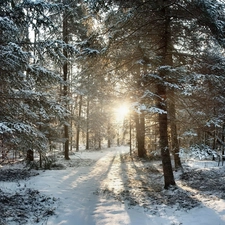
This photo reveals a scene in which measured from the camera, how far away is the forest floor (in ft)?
17.9

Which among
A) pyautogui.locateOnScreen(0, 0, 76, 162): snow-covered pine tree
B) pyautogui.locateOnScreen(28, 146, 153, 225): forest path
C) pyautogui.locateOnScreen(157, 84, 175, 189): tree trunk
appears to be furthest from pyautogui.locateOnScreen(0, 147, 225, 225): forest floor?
pyautogui.locateOnScreen(0, 0, 76, 162): snow-covered pine tree

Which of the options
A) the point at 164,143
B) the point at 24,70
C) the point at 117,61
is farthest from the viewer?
the point at 117,61

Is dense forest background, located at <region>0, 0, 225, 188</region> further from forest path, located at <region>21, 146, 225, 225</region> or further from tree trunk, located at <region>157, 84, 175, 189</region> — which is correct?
forest path, located at <region>21, 146, 225, 225</region>

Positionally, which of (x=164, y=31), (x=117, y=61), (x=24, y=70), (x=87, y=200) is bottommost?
(x=87, y=200)

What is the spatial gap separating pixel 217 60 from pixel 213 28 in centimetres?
139

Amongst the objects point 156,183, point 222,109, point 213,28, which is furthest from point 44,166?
point 213,28

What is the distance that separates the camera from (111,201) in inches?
281

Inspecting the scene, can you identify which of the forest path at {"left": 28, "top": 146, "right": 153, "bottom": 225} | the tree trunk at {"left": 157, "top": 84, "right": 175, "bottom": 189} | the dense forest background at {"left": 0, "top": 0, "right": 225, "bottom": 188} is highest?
the dense forest background at {"left": 0, "top": 0, "right": 225, "bottom": 188}

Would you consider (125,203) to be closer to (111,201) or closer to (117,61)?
(111,201)

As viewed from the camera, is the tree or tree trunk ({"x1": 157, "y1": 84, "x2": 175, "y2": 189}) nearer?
the tree

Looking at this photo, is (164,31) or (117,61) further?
(117,61)

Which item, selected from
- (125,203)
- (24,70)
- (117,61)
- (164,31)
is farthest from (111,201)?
(164,31)

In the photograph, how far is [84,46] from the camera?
7684 millimetres

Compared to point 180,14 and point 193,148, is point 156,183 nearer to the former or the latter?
point 193,148
